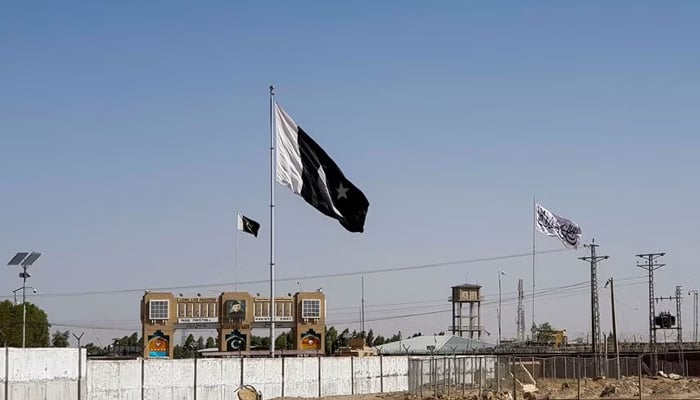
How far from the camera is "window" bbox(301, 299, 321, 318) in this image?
310ft

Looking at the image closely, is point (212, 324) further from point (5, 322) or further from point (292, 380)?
point (292, 380)

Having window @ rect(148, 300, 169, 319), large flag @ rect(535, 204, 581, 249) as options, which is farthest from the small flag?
window @ rect(148, 300, 169, 319)

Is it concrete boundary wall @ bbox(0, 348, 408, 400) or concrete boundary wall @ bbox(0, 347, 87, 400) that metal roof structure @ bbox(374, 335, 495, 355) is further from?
concrete boundary wall @ bbox(0, 347, 87, 400)

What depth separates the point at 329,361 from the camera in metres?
53.5

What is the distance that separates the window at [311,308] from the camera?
310ft

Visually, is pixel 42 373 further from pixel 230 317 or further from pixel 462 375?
pixel 230 317

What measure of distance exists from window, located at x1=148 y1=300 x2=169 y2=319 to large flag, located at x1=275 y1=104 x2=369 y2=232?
5645 centimetres

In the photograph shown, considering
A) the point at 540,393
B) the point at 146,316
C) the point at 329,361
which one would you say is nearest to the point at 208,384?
the point at 329,361

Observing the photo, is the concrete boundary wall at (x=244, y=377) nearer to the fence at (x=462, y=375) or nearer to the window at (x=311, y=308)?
the fence at (x=462, y=375)

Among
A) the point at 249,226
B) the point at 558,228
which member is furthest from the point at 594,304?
the point at 249,226

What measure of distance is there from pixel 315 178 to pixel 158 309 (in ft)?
190

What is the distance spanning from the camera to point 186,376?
44031mm

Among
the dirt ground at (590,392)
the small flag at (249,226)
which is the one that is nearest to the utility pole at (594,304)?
the dirt ground at (590,392)

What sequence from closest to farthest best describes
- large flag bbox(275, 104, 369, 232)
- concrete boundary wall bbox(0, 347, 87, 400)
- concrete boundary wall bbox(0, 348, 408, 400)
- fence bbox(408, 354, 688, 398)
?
concrete boundary wall bbox(0, 347, 87, 400), concrete boundary wall bbox(0, 348, 408, 400), large flag bbox(275, 104, 369, 232), fence bbox(408, 354, 688, 398)
